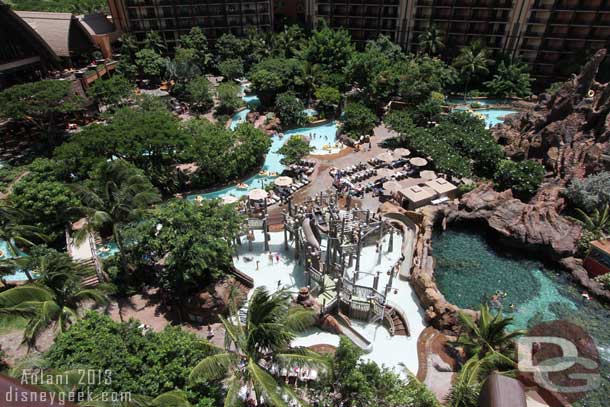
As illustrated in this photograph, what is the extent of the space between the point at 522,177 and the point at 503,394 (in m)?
34.1

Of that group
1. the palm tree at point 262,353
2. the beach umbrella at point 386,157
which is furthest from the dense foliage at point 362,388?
the beach umbrella at point 386,157

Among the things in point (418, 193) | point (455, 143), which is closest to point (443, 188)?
point (418, 193)

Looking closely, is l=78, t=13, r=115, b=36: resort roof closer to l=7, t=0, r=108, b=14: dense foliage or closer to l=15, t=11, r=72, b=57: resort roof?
l=15, t=11, r=72, b=57: resort roof

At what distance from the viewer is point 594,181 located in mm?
34031

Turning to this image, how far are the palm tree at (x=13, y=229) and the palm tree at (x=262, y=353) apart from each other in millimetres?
19444

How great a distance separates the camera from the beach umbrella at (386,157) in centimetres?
4450

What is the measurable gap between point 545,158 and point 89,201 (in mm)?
43633

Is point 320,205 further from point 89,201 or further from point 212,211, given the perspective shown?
point 89,201

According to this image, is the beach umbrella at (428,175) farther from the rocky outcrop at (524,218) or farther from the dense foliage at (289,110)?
the dense foliage at (289,110)

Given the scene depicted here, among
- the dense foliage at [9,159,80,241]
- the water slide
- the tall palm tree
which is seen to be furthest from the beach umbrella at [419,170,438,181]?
the dense foliage at [9,159,80,241]

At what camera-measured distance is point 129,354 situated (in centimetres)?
1673

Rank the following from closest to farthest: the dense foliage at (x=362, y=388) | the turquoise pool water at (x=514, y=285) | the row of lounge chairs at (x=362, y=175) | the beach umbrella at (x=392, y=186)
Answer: the dense foliage at (x=362, y=388) → the turquoise pool water at (x=514, y=285) → the beach umbrella at (x=392, y=186) → the row of lounge chairs at (x=362, y=175)

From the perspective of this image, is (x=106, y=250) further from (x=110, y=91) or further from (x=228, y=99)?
(x=228, y=99)

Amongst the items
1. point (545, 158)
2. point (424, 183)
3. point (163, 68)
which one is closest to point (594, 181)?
point (545, 158)
